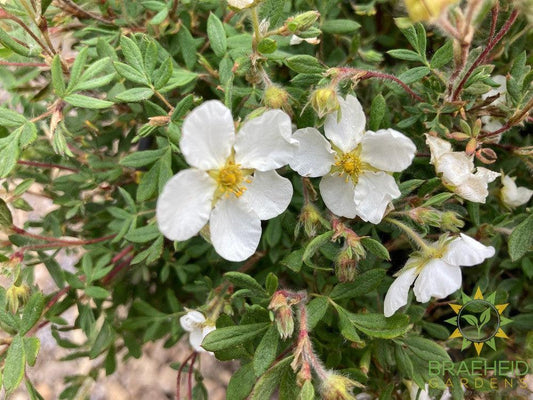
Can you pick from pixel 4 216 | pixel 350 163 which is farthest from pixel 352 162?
pixel 4 216

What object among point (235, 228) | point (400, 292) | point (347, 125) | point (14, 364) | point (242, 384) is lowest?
point (242, 384)

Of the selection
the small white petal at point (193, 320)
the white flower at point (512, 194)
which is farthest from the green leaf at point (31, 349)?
the white flower at point (512, 194)

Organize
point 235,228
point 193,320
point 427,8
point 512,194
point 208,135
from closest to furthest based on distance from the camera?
point 427,8
point 208,135
point 235,228
point 193,320
point 512,194

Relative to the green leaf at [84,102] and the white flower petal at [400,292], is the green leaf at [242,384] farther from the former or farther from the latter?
the green leaf at [84,102]

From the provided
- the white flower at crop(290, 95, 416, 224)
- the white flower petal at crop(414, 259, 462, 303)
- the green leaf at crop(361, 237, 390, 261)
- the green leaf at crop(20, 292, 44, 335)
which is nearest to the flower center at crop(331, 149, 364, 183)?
the white flower at crop(290, 95, 416, 224)

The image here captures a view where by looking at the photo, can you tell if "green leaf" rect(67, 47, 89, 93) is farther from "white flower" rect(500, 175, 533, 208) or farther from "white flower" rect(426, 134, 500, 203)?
"white flower" rect(500, 175, 533, 208)

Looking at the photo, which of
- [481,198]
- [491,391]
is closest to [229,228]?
[481,198]

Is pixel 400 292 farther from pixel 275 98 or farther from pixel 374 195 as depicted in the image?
pixel 275 98

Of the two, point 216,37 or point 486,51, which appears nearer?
point 486,51
